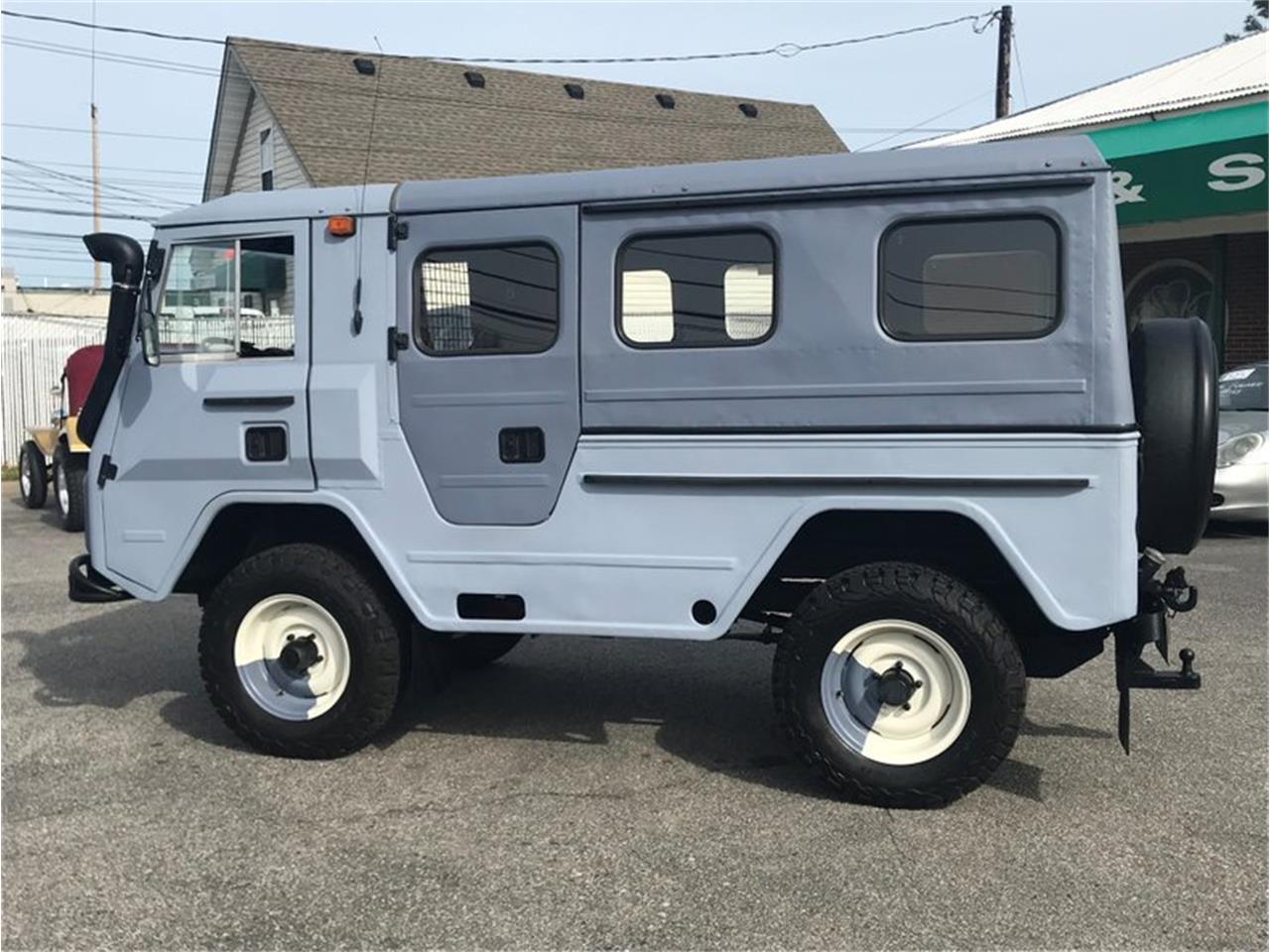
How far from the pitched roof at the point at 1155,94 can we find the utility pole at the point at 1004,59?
11.7 feet

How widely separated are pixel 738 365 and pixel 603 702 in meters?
2.25

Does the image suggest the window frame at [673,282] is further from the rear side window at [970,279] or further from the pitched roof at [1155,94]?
the pitched roof at [1155,94]

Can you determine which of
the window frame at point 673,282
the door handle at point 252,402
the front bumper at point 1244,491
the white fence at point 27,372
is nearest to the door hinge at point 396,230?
the door handle at point 252,402

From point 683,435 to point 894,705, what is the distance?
4.38ft

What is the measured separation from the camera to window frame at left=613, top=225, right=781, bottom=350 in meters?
4.58

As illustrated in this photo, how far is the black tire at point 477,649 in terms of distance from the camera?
6.13 meters

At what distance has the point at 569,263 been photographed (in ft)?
15.7

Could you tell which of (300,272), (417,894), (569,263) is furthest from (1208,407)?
(300,272)

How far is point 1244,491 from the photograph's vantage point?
10.8m

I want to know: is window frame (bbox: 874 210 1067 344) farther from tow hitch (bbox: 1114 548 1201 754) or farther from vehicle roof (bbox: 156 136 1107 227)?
tow hitch (bbox: 1114 548 1201 754)

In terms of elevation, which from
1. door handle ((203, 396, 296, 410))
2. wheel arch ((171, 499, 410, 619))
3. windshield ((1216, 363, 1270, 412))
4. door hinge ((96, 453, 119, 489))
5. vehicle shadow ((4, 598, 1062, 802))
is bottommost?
vehicle shadow ((4, 598, 1062, 802))

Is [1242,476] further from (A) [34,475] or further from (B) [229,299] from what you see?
(A) [34,475]

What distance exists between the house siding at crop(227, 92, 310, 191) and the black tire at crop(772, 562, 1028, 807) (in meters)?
16.6

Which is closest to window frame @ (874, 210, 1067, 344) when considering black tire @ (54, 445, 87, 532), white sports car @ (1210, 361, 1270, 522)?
white sports car @ (1210, 361, 1270, 522)
